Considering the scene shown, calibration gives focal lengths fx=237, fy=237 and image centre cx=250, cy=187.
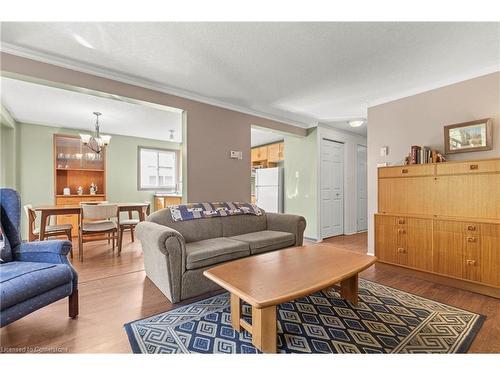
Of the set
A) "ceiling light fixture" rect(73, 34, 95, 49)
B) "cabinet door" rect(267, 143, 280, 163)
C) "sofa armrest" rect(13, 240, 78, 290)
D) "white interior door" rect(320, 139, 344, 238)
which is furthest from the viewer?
"cabinet door" rect(267, 143, 280, 163)

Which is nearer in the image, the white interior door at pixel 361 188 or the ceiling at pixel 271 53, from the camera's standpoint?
the ceiling at pixel 271 53

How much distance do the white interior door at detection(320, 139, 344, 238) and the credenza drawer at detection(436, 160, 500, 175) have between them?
2252 millimetres

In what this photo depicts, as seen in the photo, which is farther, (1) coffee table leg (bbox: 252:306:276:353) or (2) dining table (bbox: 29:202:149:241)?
(2) dining table (bbox: 29:202:149:241)

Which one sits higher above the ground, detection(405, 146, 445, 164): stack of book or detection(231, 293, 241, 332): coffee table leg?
detection(405, 146, 445, 164): stack of book

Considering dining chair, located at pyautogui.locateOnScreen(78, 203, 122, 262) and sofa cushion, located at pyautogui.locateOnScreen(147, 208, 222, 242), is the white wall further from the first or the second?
dining chair, located at pyautogui.locateOnScreen(78, 203, 122, 262)

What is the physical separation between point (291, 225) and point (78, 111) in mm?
3915

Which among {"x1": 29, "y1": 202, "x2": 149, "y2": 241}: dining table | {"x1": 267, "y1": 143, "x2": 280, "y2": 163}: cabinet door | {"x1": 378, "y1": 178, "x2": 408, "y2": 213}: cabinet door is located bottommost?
{"x1": 29, "y1": 202, "x2": 149, "y2": 241}: dining table

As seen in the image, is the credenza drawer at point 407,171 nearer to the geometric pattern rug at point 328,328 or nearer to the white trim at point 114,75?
the geometric pattern rug at point 328,328

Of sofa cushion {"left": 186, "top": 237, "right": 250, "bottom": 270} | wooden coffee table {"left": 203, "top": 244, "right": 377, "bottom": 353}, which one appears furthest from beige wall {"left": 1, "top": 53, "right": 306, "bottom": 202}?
wooden coffee table {"left": 203, "top": 244, "right": 377, "bottom": 353}

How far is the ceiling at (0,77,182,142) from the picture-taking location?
3176 mm

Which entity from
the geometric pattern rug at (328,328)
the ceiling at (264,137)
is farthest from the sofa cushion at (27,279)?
the ceiling at (264,137)

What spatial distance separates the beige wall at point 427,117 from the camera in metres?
2.54

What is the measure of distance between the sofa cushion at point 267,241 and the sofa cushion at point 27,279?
1.59m
